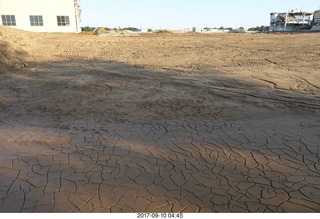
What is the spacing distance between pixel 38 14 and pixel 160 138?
79.3 ft

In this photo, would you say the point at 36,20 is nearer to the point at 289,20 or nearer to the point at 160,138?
the point at 160,138

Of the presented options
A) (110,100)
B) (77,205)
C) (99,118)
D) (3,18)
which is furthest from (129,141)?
(3,18)

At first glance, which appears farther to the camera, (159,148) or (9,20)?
(9,20)

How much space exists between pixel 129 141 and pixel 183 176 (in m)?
1.45

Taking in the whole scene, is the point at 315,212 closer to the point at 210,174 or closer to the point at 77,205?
the point at 210,174

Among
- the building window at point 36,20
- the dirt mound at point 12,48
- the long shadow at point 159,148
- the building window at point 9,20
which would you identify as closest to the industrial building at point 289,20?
the building window at point 36,20

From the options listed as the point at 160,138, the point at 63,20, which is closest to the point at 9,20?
the point at 63,20

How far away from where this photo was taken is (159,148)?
4477 millimetres

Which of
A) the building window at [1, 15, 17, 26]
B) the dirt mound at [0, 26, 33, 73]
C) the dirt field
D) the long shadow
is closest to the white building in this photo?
the building window at [1, 15, 17, 26]

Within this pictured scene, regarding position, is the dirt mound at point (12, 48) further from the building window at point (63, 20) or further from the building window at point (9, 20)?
the building window at point (9, 20)

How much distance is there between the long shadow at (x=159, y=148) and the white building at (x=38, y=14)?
61.7 feet

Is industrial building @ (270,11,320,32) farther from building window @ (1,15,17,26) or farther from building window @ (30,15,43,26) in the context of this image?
building window @ (1,15,17,26)

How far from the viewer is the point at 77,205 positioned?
312 centimetres

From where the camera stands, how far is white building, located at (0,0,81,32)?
942 inches
